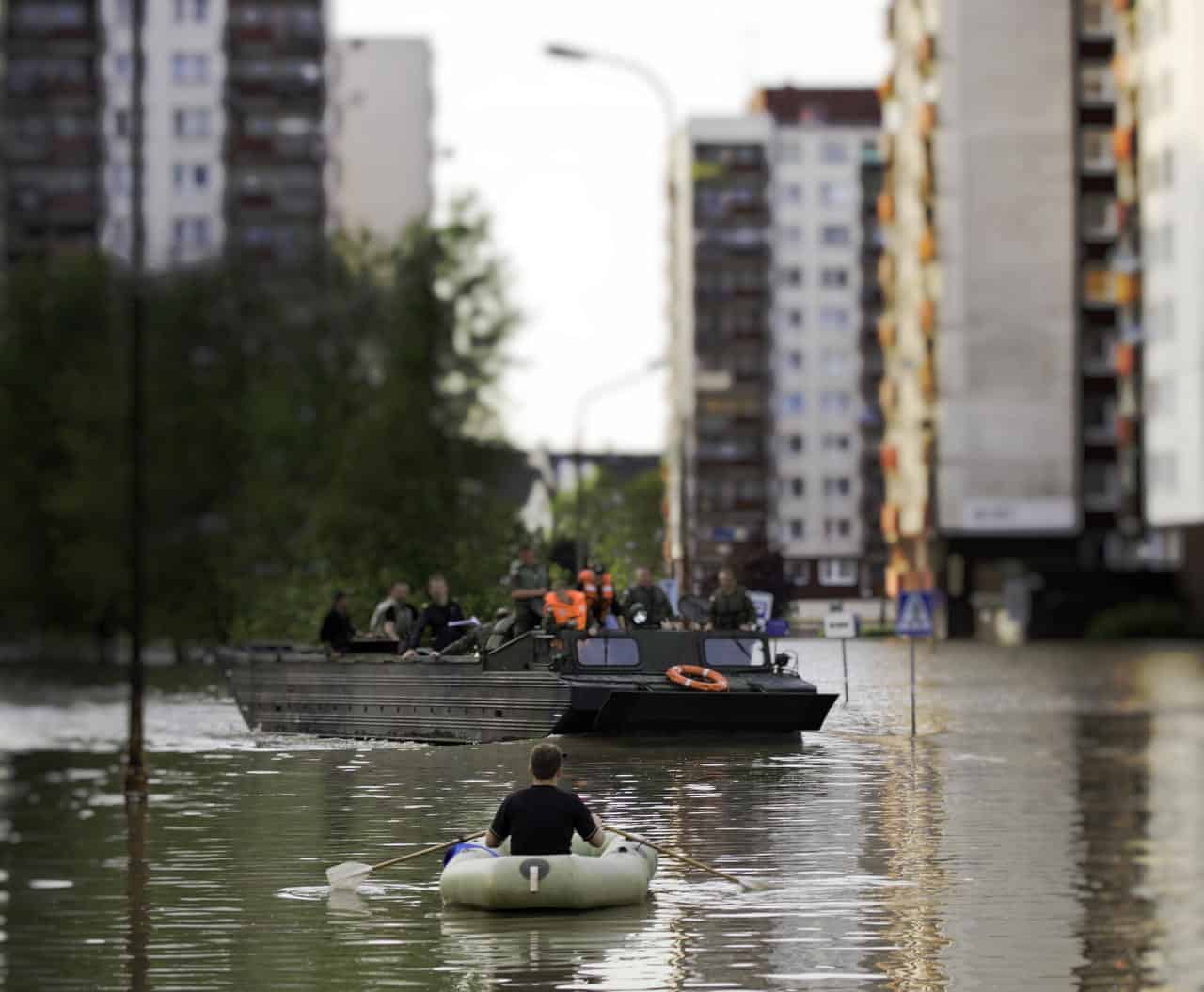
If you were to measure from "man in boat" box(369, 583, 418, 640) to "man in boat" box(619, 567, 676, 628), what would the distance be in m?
2.21

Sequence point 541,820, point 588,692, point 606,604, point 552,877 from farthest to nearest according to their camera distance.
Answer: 1. point 552,877
2. point 541,820
3. point 606,604
4. point 588,692

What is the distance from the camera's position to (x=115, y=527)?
610 ft

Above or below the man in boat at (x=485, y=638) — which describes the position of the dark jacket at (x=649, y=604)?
above

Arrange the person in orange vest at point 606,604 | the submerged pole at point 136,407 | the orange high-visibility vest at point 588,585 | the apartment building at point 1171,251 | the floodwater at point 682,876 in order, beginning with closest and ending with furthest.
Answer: the floodwater at point 682,876, the person in orange vest at point 606,604, the orange high-visibility vest at point 588,585, the submerged pole at point 136,407, the apartment building at point 1171,251

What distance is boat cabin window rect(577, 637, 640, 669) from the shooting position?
75.2 feet

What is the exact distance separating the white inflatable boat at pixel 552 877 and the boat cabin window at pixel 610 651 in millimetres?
4175

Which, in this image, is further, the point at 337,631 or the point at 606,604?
the point at 337,631

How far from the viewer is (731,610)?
22.6 meters

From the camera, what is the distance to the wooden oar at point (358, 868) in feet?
84.6

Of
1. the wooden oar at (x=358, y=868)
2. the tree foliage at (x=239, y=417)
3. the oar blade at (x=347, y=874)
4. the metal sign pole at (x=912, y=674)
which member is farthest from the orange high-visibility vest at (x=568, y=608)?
the tree foliage at (x=239, y=417)

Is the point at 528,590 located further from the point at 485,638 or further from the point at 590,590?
the point at 485,638

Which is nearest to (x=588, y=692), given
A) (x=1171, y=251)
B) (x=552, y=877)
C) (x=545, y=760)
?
(x=545, y=760)

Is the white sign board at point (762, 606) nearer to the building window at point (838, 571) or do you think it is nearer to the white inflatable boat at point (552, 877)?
the building window at point (838, 571)

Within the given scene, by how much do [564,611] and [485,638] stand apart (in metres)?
0.68
